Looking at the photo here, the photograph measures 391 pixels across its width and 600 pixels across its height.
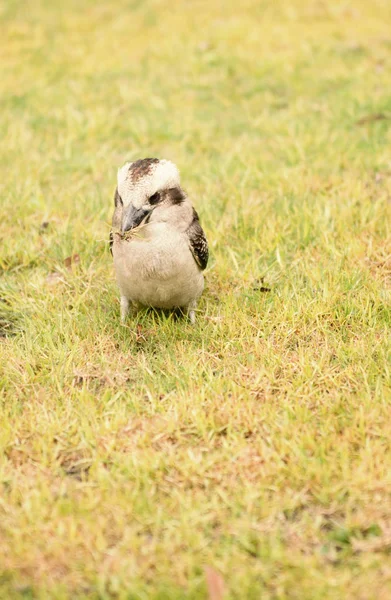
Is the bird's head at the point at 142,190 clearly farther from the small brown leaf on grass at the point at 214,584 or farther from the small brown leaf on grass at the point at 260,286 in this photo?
the small brown leaf on grass at the point at 214,584

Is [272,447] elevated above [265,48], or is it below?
below

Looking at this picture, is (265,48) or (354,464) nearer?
(354,464)

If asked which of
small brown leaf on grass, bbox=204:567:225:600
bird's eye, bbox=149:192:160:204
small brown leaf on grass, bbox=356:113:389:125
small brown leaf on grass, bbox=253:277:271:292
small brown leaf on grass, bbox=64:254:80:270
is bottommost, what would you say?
small brown leaf on grass, bbox=253:277:271:292

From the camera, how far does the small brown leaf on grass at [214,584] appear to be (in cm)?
305

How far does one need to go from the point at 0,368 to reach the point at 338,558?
2333 millimetres

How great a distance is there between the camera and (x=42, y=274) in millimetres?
5844

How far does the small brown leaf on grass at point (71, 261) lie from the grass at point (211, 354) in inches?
0.7

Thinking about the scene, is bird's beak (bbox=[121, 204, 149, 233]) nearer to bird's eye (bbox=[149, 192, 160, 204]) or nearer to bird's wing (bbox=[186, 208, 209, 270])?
bird's eye (bbox=[149, 192, 160, 204])

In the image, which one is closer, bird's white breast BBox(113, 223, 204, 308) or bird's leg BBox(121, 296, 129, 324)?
bird's white breast BBox(113, 223, 204, 308)

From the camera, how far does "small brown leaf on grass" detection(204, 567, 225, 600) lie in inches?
120

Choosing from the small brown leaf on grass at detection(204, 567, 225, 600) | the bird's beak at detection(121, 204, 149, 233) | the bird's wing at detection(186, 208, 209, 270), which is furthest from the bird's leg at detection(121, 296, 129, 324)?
the small brown leaf on grass at detection(204, 567, 225, 600)

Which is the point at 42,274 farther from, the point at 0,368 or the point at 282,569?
the point at 282,569

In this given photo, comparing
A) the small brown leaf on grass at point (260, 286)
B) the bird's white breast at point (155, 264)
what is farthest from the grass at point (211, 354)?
the bird's white breast at point (155, 264)

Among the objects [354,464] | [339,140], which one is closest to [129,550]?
[354,464]
